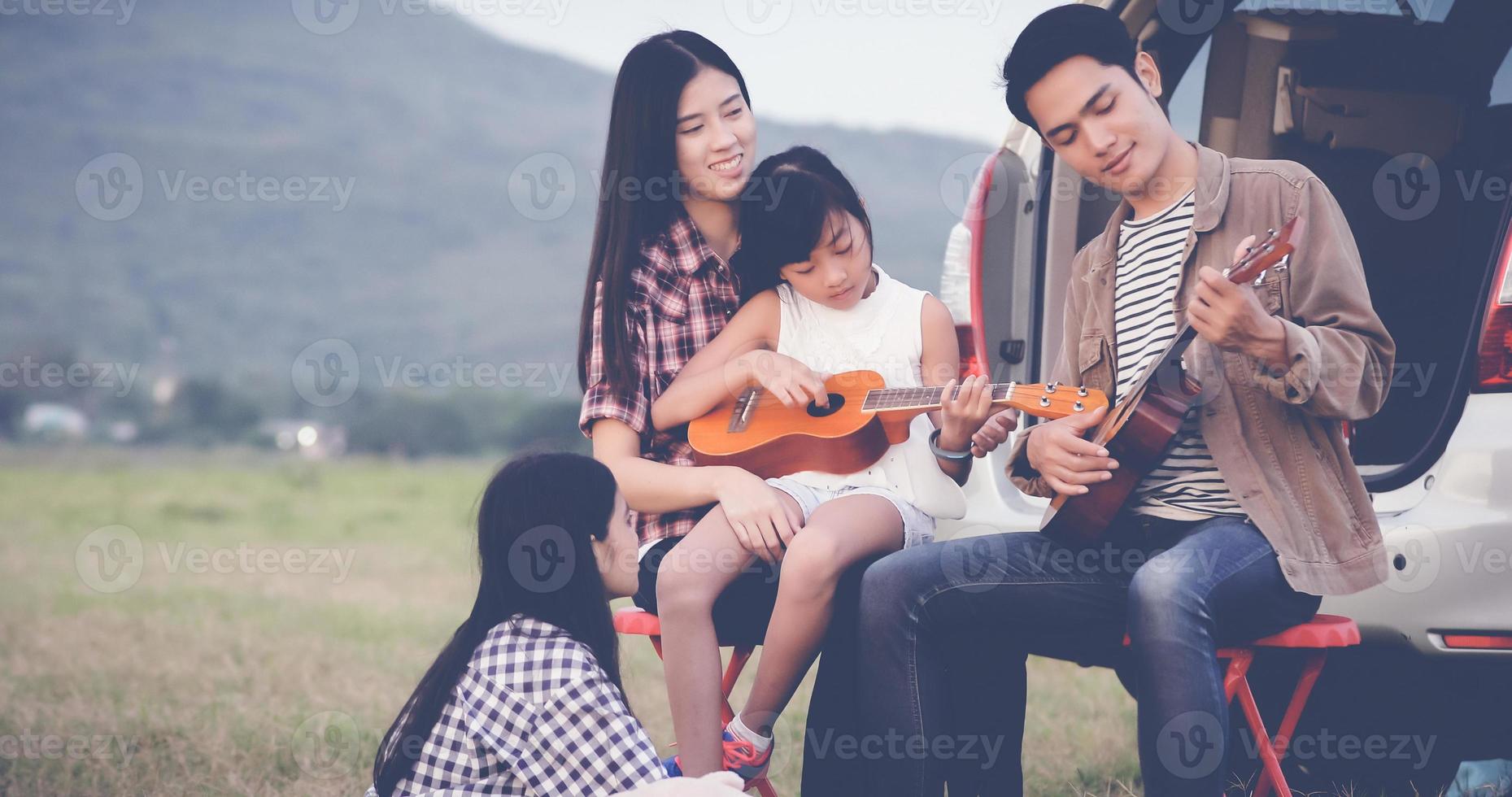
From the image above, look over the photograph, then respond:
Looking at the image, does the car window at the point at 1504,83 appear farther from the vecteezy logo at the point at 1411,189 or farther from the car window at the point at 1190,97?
the car window at the point at 1190,97

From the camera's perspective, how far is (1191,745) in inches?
70.9

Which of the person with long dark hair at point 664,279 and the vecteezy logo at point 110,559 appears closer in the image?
the person with long dark hair at point 664,279

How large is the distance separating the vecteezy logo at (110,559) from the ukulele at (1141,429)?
7458 mm

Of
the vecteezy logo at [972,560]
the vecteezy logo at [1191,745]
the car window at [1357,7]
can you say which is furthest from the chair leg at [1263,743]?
the car window at [1357,7]

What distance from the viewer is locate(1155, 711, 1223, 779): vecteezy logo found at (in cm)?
179

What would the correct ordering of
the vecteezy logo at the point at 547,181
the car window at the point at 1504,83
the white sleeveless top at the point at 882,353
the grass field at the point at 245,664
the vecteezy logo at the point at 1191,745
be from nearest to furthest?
the vecteezy logo at the point at 1191,745 < the white sleeveless top at the point at 882,353 < the car window at the point at 1504,83 < the grass field at the point at 245,664 < the vecteezy logo at the point at 547,181

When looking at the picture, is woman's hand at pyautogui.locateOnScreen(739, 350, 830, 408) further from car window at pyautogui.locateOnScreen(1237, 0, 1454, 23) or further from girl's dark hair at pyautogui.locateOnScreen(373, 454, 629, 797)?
car window at pyautogui.locateOnScreen(1237, 0, 1454, 23)

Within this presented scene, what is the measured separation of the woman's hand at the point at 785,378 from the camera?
2.43 m

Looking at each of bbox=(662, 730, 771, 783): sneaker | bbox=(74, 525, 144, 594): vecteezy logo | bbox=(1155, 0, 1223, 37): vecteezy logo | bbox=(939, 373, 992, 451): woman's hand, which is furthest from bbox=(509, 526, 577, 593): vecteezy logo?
bbox=(74, 525, 144, 594): vecteezy logo

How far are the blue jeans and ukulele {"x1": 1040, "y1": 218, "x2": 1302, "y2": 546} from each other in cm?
8

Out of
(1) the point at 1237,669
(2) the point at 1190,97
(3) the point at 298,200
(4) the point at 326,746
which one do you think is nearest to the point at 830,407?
(1) the point at 1237,669

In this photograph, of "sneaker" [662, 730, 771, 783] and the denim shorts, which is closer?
"sneaker" [662, 730, 771, 783]

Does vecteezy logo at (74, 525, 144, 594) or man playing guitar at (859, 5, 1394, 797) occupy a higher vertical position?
man playing guitar at (859, 5, 1394, 797)

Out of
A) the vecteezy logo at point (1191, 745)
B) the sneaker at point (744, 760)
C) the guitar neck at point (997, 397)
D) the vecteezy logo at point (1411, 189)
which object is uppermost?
the vecteezy logo at point (1411, 189)
